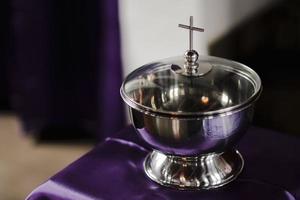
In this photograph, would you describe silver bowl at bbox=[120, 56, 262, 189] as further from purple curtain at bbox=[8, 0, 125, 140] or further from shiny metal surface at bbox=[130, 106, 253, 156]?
purple curtain at bbox=[8, 0, 125, 140]

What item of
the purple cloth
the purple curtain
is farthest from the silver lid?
the purple curtain

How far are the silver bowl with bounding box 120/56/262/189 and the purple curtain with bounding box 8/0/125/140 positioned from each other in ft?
2.51

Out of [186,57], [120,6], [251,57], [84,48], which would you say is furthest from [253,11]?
[186,57]

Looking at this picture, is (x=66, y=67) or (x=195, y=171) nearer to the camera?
(x=195, y=171)

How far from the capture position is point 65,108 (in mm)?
2002

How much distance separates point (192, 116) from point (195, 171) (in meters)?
0.12

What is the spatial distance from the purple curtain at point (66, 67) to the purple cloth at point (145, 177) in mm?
705

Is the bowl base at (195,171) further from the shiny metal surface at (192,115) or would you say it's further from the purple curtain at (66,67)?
the purple curtain at (66,67)

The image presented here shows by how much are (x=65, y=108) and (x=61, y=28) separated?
0.30m

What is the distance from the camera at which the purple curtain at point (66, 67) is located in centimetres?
176

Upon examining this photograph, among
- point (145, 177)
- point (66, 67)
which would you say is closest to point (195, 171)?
point (145, 177)

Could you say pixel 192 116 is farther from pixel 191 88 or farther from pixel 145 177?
pixel 145 177

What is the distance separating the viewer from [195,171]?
3.01ft

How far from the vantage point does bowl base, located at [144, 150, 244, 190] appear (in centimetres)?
91
